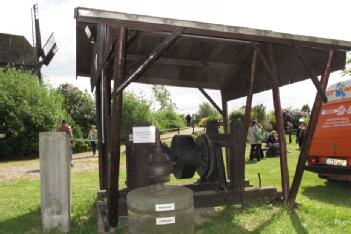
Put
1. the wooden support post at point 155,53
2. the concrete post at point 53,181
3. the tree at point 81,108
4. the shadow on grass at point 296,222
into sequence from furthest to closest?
1. the tree at point 81,108
2. the concrete post at point 53,181
3. the shadow on grass at point 296,222
4. the wooden support post at point 155,53

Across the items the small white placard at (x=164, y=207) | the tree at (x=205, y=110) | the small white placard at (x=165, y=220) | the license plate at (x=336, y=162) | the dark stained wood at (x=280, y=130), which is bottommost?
the small white placard at (x=165, y=220)

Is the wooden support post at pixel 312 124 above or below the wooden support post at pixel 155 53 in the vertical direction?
below

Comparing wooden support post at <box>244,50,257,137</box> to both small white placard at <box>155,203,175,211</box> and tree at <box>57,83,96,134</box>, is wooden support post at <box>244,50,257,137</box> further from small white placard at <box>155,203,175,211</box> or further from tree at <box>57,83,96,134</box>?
tree at <box>57,83,96,134</box>

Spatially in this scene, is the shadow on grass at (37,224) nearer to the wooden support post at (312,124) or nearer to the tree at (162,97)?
the wooden support post at (312,124)

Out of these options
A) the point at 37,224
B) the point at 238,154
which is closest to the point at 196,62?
the point at 238,154

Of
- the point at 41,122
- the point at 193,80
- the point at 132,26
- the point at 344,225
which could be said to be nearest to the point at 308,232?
the point at 344,225

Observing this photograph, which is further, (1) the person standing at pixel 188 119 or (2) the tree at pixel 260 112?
(1) the person standing at pixel 188 119

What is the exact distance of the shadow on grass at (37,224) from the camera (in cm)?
680

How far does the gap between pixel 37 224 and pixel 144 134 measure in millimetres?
2701

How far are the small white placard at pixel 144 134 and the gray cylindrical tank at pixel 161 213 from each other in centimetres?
123

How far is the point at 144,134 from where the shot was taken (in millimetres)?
6602

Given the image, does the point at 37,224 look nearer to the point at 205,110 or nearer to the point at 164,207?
→ the point at 164,207

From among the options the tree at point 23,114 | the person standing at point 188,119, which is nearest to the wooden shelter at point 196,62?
the tree at point 23,114

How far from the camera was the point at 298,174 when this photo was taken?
7516mm
